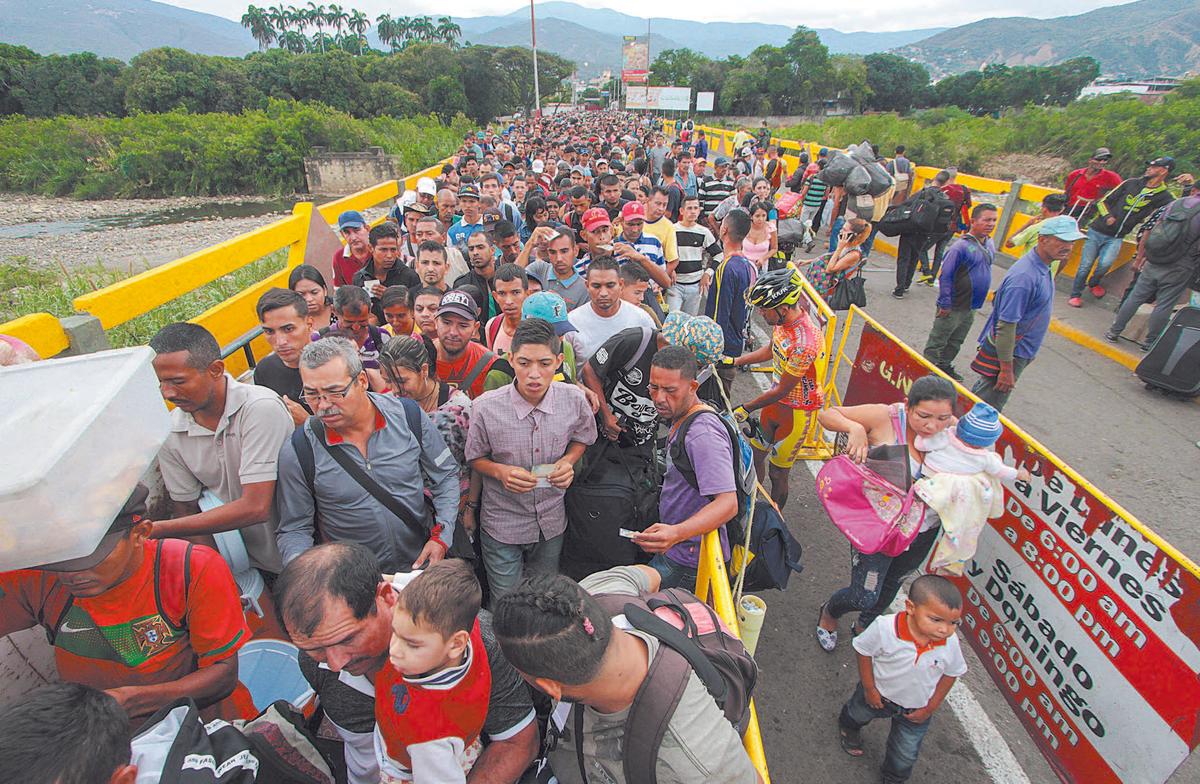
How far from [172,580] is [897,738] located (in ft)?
10.3

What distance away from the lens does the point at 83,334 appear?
9.26 feet

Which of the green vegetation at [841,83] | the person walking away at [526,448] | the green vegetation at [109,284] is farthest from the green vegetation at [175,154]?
the green vegetation at [841,83]

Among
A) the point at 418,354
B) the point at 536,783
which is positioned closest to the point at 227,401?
the point at 418,354

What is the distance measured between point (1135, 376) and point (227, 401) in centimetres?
934

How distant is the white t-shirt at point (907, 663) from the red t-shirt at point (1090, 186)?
391 inches

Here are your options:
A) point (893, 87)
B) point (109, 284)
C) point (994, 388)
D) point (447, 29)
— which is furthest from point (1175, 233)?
point (447, 29)

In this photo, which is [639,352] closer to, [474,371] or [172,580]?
[474,371]

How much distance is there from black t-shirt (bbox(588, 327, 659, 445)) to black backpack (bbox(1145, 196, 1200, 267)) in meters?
6.78

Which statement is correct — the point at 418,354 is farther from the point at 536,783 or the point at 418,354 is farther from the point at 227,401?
the point at 536,783

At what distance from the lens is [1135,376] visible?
6746 mm

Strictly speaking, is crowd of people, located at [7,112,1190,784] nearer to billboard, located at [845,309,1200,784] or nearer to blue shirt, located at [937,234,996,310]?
billboard, located at [845,309,1200,784]

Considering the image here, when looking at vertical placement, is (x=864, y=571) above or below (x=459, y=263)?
below

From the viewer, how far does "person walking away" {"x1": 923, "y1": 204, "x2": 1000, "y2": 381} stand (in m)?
5.52

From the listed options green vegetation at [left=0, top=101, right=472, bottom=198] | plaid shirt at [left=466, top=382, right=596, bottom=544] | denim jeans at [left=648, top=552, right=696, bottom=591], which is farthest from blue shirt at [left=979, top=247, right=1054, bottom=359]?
green vegetation at [left=0, top=101, right=472, bottom=198]
